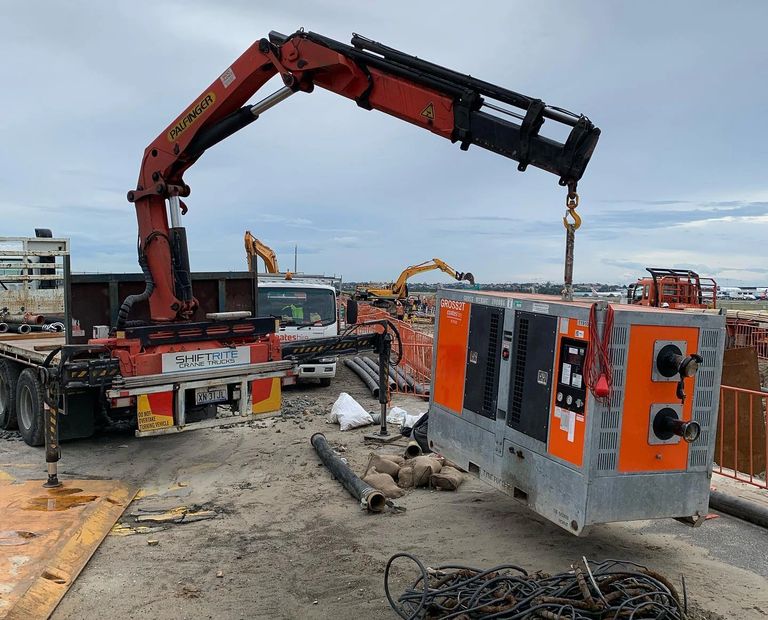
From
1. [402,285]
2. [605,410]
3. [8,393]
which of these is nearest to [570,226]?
[605,410]

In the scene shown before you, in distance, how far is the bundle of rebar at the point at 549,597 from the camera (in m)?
3.88

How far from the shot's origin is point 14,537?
5652 mm

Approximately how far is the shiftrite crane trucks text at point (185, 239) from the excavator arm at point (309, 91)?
0.04 ft

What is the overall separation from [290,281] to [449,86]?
824cm

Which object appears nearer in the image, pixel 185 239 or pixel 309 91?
pixel 309 91

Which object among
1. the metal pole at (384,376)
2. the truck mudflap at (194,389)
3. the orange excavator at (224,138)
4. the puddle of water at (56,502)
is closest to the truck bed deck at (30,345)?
the orange excavator at (224,138)

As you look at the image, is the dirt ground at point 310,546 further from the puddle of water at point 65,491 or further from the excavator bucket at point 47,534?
the puddle of water at point 65,491

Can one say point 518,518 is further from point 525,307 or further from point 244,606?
point 244,606

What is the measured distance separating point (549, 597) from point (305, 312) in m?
10.2

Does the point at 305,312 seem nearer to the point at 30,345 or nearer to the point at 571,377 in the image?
the point at 30,345

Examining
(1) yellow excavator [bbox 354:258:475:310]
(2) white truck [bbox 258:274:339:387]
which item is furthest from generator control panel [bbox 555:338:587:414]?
(1) yellow excavator [bbox 354:258:475:310]

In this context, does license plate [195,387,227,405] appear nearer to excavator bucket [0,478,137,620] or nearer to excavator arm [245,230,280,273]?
excavator bucket [0,478,137,620]

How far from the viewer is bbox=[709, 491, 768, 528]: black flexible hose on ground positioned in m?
6.25

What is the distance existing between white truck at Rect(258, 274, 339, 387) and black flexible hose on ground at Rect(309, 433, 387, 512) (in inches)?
173
